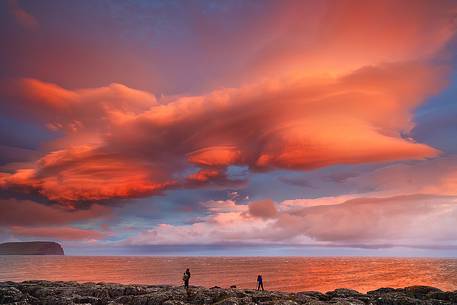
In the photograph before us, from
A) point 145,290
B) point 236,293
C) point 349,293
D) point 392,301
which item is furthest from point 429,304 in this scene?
point 145,290

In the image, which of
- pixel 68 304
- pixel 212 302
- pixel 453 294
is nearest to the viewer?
pixel 68 304

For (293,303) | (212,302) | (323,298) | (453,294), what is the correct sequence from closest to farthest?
(293,303) → (212,302) → (453,294) → (323,298)

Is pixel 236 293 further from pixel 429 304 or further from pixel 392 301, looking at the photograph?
pixel 429 304

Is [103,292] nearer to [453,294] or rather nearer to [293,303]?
[293,303]

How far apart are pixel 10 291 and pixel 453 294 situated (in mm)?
49589

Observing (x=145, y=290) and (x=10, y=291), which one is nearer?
(x=10, y=291)


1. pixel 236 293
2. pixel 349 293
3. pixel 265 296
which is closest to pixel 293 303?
pixel 265 296

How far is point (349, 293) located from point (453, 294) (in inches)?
450

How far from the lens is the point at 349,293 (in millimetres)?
46438

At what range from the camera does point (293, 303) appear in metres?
33.0

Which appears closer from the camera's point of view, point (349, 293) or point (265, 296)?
point (265, 296)

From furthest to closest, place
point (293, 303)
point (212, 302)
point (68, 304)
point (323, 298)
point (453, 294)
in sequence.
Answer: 1. point (323, 298)
2. point (453, 294)
3. point (212, 302)
4. point (68, 304)
5. point (293, 303)

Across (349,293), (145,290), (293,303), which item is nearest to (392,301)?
(349,293)

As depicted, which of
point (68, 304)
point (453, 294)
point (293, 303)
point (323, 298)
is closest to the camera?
point (293, 303)
